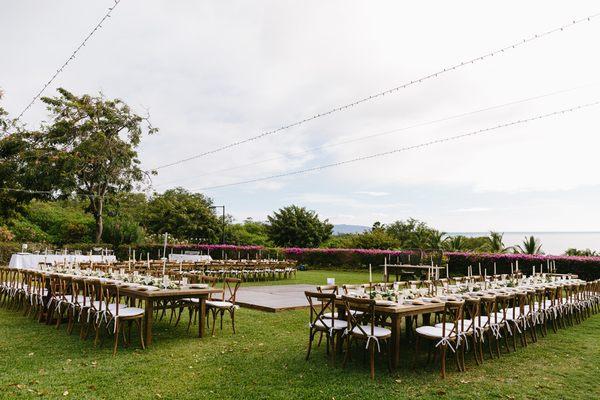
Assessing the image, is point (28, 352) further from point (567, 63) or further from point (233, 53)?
point (567, 63)

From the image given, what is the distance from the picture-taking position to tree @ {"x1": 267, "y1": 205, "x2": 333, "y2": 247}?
2919cm

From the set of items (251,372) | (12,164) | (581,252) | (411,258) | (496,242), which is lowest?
(251,372)

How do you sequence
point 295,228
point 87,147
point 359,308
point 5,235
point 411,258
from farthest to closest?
point 295,228 < point 87,147 < point 5,235 < point 411,258 < point 359,308

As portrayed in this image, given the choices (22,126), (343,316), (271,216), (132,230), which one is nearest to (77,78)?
(343,316)

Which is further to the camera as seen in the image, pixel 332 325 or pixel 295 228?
pixel 295 228

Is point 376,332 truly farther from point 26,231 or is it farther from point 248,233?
point 248,233

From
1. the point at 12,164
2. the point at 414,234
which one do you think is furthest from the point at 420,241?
the point at 12,164

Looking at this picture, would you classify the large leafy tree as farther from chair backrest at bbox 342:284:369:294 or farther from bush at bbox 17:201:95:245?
chair backrest at bbox 342:284:369:294

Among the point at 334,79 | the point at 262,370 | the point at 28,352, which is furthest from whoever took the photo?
the point at 334,79

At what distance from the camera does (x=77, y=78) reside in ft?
35.3

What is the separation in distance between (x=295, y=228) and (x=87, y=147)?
13309 millimetres

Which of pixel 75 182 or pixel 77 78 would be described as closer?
pixel 77 78

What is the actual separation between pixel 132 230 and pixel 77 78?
16.8 meters

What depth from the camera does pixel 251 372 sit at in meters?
4.84
